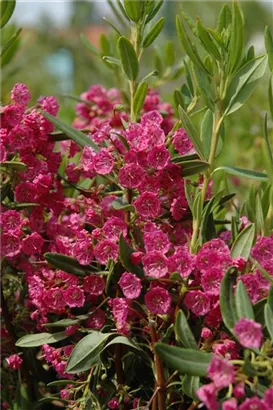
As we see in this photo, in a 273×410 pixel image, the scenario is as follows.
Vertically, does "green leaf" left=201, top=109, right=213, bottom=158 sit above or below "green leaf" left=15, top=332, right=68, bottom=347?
above

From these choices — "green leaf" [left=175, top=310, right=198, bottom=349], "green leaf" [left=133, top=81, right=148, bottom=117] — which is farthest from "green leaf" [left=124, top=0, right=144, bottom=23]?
"green leaf" [left=175, top=310, right=198, bottom=349]

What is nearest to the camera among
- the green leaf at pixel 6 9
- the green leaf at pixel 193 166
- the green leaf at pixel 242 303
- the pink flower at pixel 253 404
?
the pink flower at pixel 253 404

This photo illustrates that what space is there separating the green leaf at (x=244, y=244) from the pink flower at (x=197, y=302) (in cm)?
8

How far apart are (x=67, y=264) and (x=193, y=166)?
0.24 m

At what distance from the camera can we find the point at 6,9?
1.40m

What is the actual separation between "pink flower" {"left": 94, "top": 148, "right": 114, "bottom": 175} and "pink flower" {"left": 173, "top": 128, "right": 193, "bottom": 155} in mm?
112

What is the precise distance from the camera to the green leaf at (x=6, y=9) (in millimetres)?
1400

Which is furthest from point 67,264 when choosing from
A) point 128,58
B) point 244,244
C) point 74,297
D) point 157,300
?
point 128,58

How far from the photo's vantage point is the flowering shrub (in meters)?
1.00

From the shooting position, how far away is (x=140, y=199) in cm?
111

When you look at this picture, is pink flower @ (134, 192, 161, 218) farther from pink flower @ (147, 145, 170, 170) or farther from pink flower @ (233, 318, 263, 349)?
pink flower @ (233, 318, 263, 349)

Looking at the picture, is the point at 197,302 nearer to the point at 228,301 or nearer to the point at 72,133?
the point at 228,301

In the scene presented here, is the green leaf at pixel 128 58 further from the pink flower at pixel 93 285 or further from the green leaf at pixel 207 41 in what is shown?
the pink flower at pixel 93 285

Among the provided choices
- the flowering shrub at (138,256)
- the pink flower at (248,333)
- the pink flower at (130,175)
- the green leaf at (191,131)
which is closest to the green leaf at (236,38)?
the flowering shrub at (138,256)
